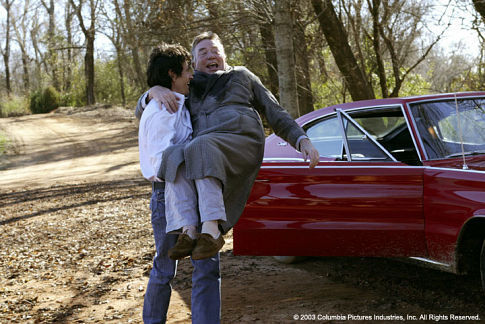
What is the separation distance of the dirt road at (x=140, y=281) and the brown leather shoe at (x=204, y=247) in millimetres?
1313

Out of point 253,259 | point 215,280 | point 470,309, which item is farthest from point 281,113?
point 253,259

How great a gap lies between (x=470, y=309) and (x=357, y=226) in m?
1.00

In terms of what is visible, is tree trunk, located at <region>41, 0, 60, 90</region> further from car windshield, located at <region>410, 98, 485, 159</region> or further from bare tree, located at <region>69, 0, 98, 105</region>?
car windshield, located at <region>410, 98, 485, 159</region>

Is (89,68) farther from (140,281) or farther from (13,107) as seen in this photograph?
(140,281)

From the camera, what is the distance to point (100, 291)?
5090 millimetres

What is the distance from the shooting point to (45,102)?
36188mm

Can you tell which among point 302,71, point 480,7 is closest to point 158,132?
point 480,7

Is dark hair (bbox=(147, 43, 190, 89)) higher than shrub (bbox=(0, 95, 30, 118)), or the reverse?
shrub (bbox=(0, 95, 30, 118))

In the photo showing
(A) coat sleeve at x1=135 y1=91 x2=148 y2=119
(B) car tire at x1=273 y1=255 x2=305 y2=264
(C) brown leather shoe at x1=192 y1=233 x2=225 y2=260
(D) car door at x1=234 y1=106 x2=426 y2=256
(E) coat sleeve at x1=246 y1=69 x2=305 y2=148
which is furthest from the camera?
(B) car tire at x1=273 y1=255 x2=305 y2=264

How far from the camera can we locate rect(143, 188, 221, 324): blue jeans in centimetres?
312

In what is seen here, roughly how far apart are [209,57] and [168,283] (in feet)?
4.54

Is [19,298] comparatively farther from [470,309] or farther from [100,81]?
[100,81]

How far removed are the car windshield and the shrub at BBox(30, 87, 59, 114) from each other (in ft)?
114

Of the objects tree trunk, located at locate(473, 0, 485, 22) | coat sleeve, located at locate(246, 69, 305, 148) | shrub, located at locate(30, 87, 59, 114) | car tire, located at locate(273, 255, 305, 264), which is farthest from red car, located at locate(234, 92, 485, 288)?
shrub, located at locate(30, 87, 59, 114)
